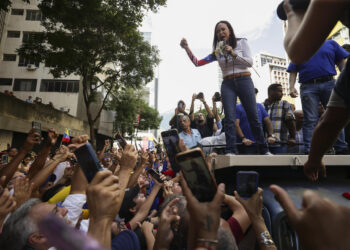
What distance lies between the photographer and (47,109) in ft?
59.1

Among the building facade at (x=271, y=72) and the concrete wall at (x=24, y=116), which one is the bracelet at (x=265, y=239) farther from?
the building facade at (x=271, y=72)

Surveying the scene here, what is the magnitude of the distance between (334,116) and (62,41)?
1287 centimetres

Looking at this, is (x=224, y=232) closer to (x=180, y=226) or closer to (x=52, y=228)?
(x=180, y=226)

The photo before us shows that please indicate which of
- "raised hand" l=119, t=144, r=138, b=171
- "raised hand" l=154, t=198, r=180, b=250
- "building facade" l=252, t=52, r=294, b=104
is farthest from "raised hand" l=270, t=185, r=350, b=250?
"building facade" l=252, t=52, r=294, b=104

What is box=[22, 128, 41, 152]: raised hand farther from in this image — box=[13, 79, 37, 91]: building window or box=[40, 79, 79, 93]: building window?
box=[13, 79, 37, 91]: building window

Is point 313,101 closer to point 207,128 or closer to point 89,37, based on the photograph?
point 207,128

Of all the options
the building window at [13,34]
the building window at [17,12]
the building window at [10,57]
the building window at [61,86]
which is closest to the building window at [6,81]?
the building window at [10,57]

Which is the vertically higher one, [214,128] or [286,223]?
[214,128]

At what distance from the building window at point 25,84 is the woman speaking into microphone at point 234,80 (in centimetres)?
2625

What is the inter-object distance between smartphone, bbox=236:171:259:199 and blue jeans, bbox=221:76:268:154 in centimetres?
156

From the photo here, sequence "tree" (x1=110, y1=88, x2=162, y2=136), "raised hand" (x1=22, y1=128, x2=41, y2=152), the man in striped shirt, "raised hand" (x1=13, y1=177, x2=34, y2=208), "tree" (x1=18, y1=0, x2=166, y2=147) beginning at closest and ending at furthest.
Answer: "raised hand" (x1=13, y1=177, x2=34, y2=208)
"raised hand" (x1=22, y1=128, x2=41, y2=152)
the man in striped shirt
"tree" (x1=18, y1=0, x2=166, y2=147)
"tree" (x1=110, y1=88, x2=162, y2=136)

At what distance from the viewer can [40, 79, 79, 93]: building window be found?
24.9 metres

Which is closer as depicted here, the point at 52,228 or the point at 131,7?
the point at 52,228

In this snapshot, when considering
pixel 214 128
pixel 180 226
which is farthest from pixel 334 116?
pixel 214 128
